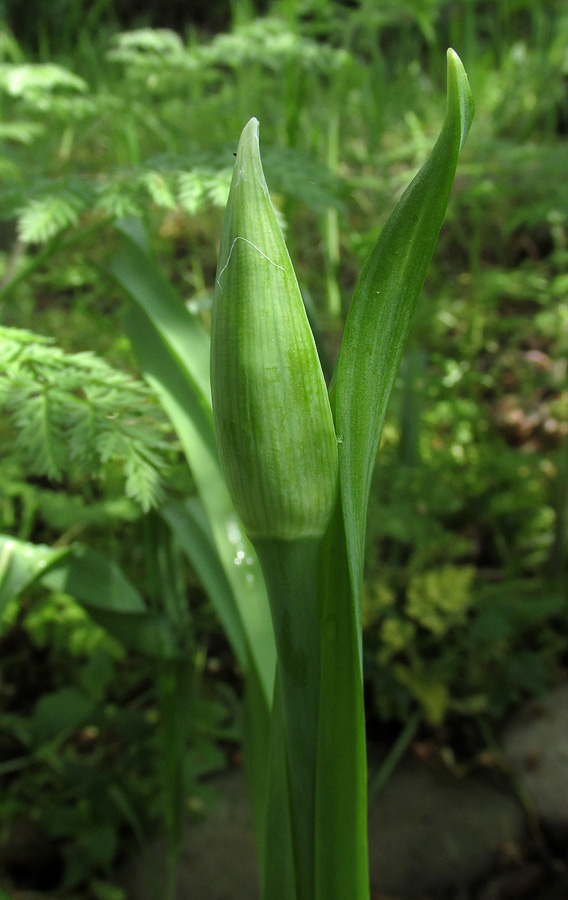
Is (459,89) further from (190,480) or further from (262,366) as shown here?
(190,480)

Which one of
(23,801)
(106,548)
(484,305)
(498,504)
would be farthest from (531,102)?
(23,801)

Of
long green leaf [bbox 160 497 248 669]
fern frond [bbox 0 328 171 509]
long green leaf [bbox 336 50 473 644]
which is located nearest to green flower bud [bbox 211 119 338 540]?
long green leaf [bbox 336 50 473 644]

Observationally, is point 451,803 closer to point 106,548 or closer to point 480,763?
point 480,763

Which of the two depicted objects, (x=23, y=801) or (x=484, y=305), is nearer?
(x=23, y=801)

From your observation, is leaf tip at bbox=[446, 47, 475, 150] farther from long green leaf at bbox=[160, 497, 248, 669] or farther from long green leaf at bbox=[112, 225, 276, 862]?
long green leaf at bbox=[160, 497, 248, 669]

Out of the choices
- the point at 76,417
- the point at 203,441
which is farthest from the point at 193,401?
the point at 76,417
